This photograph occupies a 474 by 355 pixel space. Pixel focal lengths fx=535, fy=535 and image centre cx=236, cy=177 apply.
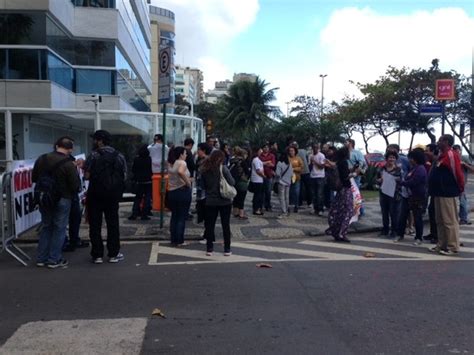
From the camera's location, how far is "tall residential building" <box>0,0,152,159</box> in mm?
15055

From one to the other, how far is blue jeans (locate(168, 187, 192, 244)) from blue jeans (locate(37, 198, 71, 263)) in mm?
1791

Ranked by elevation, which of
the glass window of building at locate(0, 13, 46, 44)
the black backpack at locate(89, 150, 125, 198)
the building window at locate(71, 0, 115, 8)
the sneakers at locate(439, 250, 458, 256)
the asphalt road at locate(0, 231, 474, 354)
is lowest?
the asphalt road at locate(0, 231, 474, 354)

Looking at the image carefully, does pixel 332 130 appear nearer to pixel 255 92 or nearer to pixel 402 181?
pixel 402 181

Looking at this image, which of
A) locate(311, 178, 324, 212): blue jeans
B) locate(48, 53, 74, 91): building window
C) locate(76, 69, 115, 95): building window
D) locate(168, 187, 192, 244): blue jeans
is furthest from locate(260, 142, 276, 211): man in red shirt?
locate(76, 69, 115, 95): building window

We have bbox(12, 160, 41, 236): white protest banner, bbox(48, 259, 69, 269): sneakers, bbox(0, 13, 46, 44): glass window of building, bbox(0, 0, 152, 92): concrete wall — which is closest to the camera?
bbox(48, 259, 69, 269): sneakers

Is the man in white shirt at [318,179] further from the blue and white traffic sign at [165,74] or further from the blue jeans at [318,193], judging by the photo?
the blue and white traffic sign at [165,74]

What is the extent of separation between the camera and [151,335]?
4719 millimetres

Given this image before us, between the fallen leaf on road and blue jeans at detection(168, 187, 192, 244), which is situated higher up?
blue jeans at detection(168, 187, 192, 244)

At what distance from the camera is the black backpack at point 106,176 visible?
7.56 meters

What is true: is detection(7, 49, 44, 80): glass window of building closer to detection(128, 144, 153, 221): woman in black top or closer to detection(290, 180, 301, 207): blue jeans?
detection(128, 144, 153, 221): woman in black top

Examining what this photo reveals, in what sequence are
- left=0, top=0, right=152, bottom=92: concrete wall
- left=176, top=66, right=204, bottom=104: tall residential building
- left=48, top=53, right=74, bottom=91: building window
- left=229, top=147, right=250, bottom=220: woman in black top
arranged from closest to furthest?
left=229, top=147, right=250, bottom=220: woman in black top < left=48, top=53, right=74, bottom=91: building window < left=0, top=0, right=152, bottom=92: concrete wall < left=176, top=66, right=204, bottom=104: tall residential building

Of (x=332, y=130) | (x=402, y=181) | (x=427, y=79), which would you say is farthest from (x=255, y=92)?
(x=402, y=181)

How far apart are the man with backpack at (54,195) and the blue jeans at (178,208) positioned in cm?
172

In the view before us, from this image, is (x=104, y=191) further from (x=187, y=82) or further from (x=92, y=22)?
(x=187, y=82)
